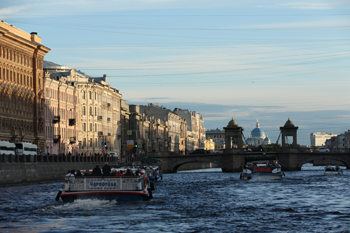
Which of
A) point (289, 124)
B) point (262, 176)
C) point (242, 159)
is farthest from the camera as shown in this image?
point (289, 124)

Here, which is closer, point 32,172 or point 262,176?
point 32,172

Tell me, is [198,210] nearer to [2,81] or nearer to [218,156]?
[2,81]

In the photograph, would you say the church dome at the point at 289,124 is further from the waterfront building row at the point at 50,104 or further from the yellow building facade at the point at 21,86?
the yellow building facade at the point at 21,86

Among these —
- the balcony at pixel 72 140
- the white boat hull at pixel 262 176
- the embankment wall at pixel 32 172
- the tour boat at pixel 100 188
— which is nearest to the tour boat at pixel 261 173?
the white boat hull at pixel 262 176

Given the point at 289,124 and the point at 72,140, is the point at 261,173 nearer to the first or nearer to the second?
the point at 72,140

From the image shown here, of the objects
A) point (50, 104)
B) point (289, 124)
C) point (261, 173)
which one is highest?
point (50, 104)

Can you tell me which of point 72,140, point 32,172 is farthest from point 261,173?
point 72,140

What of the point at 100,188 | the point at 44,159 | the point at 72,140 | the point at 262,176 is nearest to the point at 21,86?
the point at 44,159

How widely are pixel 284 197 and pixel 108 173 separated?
45.7 ft

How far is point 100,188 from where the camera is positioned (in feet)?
123

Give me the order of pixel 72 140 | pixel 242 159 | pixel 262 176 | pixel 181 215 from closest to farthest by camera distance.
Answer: pixel 181 215 < pixel 262 176 < pixel 72 140 < pixel 242 159

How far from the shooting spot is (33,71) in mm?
97938

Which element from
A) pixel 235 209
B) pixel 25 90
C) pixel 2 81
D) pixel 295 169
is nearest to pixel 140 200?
pixel 235 209

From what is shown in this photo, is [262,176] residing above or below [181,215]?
above
